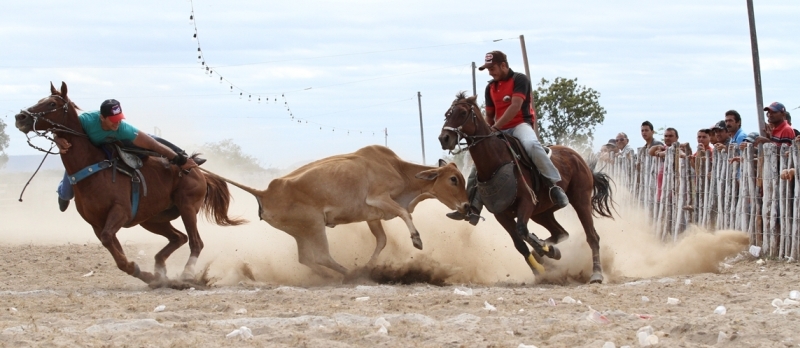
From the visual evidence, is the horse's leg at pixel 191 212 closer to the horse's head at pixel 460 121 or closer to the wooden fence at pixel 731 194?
the horse's head at pixel 460 121

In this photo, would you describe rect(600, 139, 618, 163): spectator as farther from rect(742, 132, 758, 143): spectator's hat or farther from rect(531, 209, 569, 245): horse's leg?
rect(531, 209, 569, 245): horse's leg

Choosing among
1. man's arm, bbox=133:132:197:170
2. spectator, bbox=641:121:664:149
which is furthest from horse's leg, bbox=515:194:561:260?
spectator, bbox=641:121:664:149

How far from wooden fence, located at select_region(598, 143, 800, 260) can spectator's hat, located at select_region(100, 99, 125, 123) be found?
682cm

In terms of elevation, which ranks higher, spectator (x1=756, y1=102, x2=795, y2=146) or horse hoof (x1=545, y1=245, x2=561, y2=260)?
spectator (x1=756, y1=102, x2=795, y2=146)

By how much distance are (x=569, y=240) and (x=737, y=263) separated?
1.86 m

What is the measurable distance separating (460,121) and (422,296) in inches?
80.1

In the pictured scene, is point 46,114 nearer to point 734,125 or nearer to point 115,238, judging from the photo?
point 115,238

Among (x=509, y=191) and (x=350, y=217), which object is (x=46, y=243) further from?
(x=509, y=191)

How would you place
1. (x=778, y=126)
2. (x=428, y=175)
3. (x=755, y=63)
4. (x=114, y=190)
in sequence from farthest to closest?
1. (x=755, y=63)
2. (x=778, y=126)
3. (x=428, y=175)
4. (x=114, y=190)

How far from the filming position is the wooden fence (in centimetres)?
1064

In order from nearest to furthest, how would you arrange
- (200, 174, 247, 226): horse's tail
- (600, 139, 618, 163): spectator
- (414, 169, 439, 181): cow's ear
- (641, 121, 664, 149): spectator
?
(414, 169, 439, 181): cow's ear → (200, 174, 247, 226): horse's tail → (641, 121, 664, 149): spectator → (600, 139, 618, 163): spectator

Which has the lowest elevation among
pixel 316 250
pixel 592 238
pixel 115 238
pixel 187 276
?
pixel 187 276

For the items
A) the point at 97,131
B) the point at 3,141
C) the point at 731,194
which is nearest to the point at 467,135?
the point at 97,131

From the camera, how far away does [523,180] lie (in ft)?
32.0
